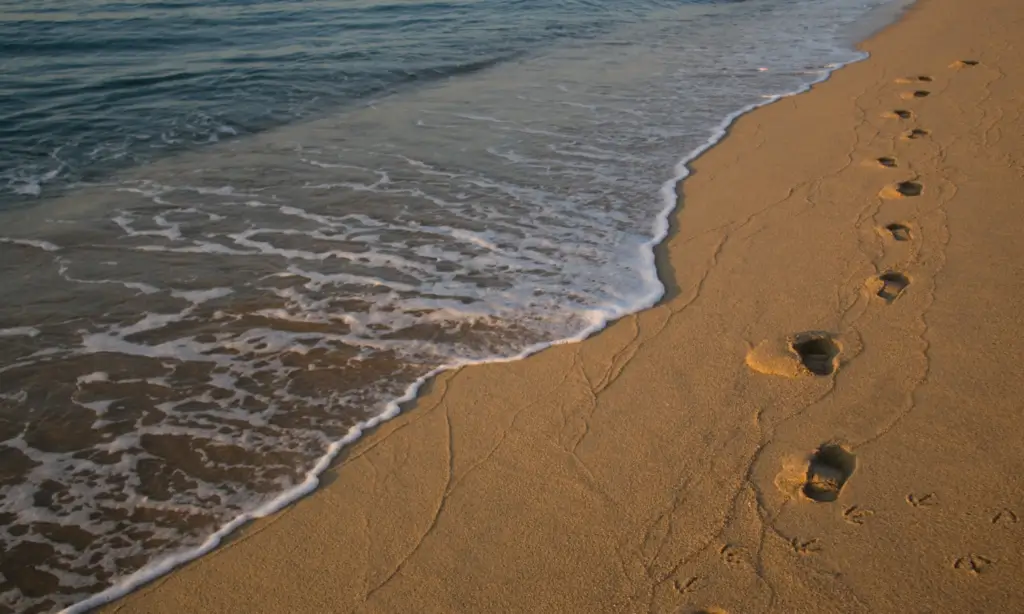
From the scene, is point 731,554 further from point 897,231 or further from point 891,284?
point 897,231

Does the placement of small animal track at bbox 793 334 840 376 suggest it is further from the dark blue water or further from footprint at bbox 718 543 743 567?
the dark blue water

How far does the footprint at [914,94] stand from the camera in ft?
26.3

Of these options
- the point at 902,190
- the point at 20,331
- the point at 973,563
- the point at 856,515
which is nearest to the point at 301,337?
the point at 20,331

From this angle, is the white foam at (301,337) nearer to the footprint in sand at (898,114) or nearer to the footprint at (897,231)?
the footprint at (897,231)

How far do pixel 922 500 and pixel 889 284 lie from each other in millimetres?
1833

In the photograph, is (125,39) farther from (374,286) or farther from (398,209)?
(374,286)

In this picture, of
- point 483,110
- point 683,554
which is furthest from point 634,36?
point 683,554

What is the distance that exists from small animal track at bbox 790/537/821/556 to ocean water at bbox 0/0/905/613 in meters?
1.69

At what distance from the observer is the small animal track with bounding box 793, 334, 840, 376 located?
3.58m

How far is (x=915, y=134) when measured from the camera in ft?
22.0

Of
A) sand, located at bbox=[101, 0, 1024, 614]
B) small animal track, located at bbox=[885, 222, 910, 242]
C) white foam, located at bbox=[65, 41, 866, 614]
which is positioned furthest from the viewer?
small animal track, located at bbox=[885, 222, 910, 242]

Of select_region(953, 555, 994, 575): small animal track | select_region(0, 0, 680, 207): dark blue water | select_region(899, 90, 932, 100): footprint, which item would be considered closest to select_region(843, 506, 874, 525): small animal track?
select_region(953, 555, 994, 575): small animal track

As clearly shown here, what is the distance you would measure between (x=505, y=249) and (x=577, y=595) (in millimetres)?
2889

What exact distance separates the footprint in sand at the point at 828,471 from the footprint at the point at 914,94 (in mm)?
6325
